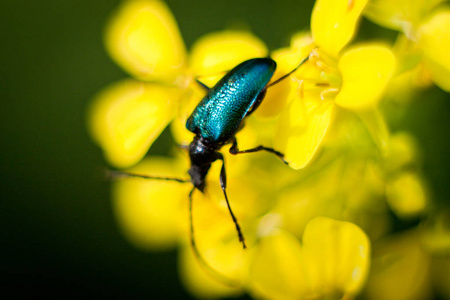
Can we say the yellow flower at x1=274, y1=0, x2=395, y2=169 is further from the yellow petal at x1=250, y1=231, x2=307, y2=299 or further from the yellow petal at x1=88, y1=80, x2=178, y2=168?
the yellow petal at x1=88, y1=80, x2=178, y2=168

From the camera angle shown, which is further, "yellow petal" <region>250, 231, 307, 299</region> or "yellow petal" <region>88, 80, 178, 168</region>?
"yellow petal" <region>88, 80, 178, 168</region>

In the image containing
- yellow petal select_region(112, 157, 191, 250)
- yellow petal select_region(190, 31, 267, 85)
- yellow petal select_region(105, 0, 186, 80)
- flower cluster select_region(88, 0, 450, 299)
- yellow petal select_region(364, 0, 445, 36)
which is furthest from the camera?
yellow petal select_region(112, 157, 191, 250)

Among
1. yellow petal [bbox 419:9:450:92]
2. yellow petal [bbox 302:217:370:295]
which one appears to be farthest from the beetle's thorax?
yellow petal [bbox 419:9:450:92]

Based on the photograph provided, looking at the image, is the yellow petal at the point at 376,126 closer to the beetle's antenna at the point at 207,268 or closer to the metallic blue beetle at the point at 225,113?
the metallic blue beetle at the point at 225,113

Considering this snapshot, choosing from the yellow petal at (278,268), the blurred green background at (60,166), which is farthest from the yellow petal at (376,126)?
the blurred green background at (60,166)

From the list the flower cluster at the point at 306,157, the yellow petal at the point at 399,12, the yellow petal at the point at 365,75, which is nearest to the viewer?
the yellow petal at the point at 365,75

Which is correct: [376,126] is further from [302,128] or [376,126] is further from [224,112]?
[224,112]

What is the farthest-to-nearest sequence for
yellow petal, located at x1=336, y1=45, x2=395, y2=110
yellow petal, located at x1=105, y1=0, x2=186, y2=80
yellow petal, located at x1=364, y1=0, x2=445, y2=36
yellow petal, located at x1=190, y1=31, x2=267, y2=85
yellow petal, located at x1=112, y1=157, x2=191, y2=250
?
1. yellow petal, located at x1=112, y1=157, x2=191, y2=250
2. yellow petal, located at x1=105, y1=0, x2=186, y2=80
3. yellow petal, located at x1=190, y1=31, x2=267, y2=85
4. yellow petal, located at x1=364, y1=0, x2=445, y2=36
5. yellow petal, located at x1=336, y1=45, x2=395, y2=110

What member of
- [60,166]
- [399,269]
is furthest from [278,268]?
[60,166]
